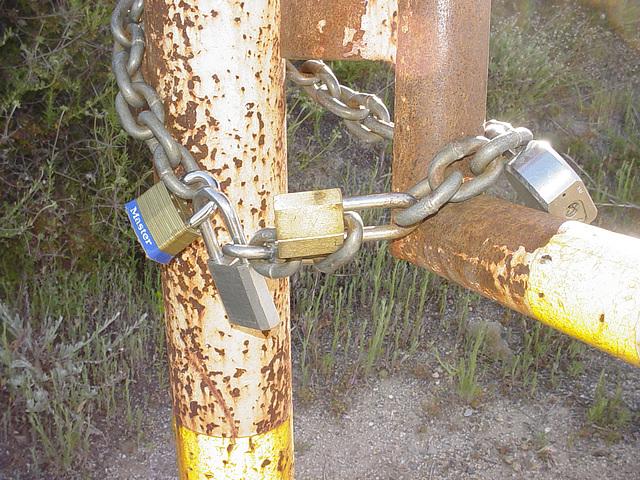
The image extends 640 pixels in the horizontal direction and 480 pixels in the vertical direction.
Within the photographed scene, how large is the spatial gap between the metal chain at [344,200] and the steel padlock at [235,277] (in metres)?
0.02

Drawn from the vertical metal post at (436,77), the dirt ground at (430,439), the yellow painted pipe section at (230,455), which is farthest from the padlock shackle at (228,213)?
the dirt ground at (430,439)

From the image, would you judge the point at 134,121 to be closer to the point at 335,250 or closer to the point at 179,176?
the point at 179,176

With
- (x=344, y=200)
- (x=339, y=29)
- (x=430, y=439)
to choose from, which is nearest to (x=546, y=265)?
(x=344, y=200)

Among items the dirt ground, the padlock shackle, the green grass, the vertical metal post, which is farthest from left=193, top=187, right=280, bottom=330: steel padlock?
the dirt ground

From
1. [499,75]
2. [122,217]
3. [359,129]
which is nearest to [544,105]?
[499,75]

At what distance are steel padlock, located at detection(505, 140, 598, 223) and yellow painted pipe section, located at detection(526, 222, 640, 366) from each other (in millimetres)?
179

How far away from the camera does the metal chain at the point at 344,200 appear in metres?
0.68

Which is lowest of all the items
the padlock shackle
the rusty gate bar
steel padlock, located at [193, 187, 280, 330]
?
steel padlock, located at [193, 187, 280, 330]

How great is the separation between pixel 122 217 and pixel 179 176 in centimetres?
214

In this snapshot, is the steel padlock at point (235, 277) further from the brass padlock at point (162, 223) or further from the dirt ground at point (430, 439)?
the dirt ground at point (430, 439)

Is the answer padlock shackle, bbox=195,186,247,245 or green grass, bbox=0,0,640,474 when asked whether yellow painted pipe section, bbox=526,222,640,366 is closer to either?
padlock shackle, bbox=195,186,247,245

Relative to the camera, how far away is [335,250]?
67cm

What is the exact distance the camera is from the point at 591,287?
→ 0.54 meters

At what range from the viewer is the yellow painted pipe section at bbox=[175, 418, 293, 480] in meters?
0.90
